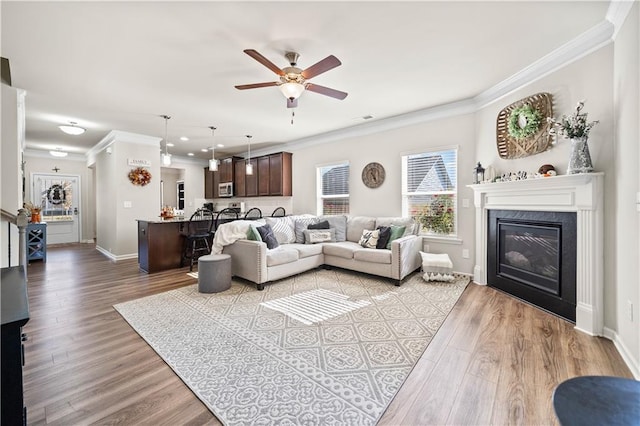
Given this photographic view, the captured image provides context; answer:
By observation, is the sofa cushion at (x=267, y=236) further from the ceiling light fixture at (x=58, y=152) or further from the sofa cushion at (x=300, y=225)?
the ceiling light fixture at (x=58, y=152)

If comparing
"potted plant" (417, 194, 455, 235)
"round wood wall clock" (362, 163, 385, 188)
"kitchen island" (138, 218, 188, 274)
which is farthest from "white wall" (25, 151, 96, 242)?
"potted plant" (417, 194, 455, 235)

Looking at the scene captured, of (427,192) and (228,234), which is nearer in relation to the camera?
(228,234)

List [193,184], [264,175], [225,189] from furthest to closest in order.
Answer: [193,184]
[225,189]
[264,175]

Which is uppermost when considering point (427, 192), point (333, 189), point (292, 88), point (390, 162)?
→ point (292, 88)

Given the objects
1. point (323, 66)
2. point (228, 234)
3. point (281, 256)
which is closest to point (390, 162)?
point (281, 256)

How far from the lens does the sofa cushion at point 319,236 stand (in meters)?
4.80

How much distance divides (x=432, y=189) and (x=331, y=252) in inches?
79.0

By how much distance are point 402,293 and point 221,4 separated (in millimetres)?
3506

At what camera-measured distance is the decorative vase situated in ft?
8.13

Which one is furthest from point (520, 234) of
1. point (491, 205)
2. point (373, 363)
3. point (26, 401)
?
point (26, 401)

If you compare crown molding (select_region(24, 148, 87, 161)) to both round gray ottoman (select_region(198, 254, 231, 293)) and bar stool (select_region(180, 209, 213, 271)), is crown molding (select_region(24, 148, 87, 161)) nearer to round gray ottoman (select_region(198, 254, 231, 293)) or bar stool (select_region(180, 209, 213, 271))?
bar stool (select_region(180, 209, 213, 271))

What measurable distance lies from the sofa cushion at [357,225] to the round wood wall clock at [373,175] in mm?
697

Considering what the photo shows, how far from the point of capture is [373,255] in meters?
4.03

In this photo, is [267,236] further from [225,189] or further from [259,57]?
[225,189]
